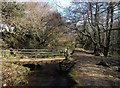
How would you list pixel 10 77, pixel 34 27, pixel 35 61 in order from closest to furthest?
pixel 10 77
pixel 35 61
pixel 34 27

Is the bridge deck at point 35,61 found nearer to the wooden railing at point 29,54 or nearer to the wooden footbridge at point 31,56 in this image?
the wooden footbridge at point 31,56

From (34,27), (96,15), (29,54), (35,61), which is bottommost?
(35,61)

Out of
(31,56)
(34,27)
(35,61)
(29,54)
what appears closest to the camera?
(35,61)

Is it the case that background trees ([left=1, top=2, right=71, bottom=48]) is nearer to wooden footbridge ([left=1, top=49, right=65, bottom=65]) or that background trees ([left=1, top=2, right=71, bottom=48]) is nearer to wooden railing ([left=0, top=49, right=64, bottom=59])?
wooden railing ([left=0, top=49, right=64, bottom=59])

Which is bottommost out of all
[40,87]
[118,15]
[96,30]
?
[40,87]

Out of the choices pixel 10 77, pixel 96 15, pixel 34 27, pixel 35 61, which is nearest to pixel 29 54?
pixel 35 61

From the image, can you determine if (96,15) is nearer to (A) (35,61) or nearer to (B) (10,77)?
(A) (35,61)


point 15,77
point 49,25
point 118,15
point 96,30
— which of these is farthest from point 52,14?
point 15,77

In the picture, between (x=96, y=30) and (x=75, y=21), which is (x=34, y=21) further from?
(x=96, y=30)

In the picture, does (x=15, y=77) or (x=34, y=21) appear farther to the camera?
(x=34, y=21)

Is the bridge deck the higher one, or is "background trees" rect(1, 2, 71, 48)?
"background trees" rect(1, 2, 71, 48)

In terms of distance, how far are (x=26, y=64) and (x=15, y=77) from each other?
4.78m

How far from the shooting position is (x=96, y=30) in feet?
75.4

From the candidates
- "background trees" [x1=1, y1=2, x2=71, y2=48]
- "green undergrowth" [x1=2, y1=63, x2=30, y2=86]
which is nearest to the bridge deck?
"green undergrowth" [x1=2, y1=63, x2=30, y2=86]
